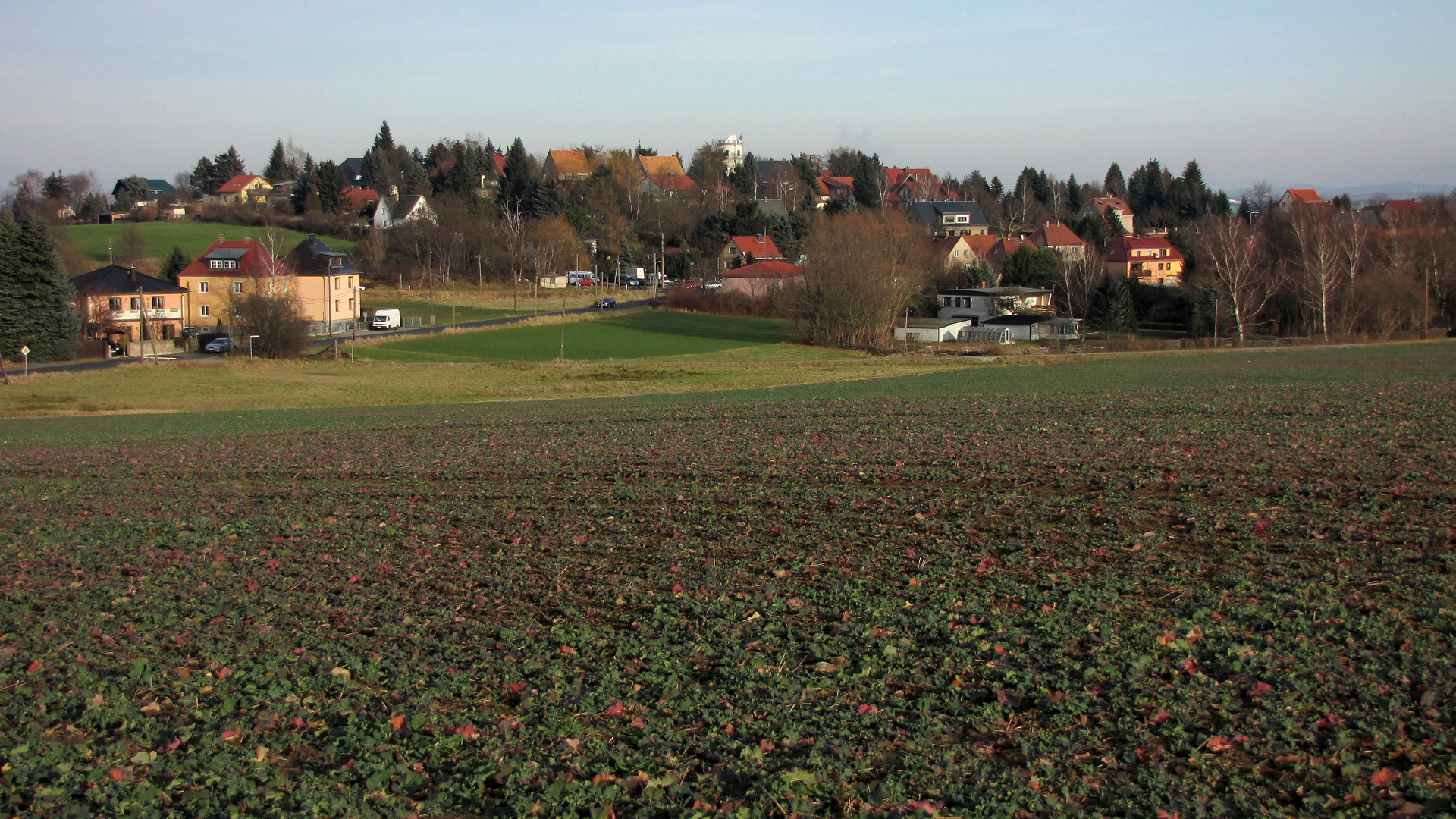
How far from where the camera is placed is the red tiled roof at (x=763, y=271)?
10250cm

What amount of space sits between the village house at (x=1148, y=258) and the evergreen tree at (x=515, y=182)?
263 feet

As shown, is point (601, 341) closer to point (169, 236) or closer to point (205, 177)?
point (169, 236)

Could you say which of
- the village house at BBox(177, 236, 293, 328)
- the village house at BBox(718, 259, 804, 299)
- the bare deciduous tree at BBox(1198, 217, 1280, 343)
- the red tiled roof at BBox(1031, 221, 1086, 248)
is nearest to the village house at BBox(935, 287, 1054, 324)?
the bare deciduous tree at BBox(1198, 217, 1280, 343)

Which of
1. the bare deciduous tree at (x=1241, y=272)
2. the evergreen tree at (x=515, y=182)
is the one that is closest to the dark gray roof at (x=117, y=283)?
the evergreen tree at (x=515, y=182)

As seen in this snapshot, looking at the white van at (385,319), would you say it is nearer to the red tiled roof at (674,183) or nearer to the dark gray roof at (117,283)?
the dark gray roof at (117,283)

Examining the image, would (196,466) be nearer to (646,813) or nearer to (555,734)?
(555,734)

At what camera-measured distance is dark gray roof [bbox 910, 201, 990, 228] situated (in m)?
160

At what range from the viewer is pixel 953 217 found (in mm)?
160000

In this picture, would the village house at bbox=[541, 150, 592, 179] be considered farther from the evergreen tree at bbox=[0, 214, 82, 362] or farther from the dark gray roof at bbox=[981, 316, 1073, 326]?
the evergreen tree at bbox=[0, 214, 82, 362]

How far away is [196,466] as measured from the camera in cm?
2220

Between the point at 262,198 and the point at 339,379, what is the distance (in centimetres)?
13015

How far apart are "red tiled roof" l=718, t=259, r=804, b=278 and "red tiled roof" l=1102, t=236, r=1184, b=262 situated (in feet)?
132

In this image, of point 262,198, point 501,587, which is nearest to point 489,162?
point 262,198

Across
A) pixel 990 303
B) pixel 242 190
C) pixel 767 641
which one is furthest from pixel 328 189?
pixel 767 641
